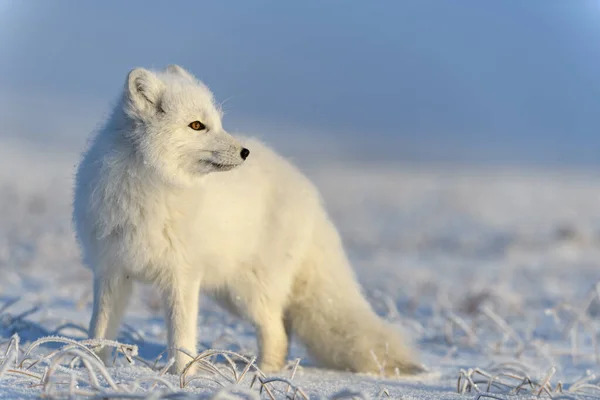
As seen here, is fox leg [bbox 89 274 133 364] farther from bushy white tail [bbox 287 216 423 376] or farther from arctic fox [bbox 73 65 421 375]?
bushy white tail [bbox 287 216 423 376]

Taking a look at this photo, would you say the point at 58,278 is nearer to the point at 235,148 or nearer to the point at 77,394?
the point at 235,148

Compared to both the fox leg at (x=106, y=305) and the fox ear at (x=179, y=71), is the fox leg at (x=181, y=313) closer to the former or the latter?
the fox leg at (x=106, y=305)

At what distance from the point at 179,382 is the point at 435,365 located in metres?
2.14

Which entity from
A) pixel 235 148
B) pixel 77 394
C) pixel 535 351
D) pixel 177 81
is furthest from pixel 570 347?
pixel 77 394

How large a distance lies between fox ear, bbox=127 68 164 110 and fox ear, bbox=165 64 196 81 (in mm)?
514

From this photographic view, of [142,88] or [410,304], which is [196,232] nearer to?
[142,88]

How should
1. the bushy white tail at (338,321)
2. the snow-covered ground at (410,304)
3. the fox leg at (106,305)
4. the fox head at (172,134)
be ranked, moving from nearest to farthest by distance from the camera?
the snow-covered ground at (410,304) < the fox head at (172,134) < the fox leg at (106,305) < the bushy white tail at (338,321)

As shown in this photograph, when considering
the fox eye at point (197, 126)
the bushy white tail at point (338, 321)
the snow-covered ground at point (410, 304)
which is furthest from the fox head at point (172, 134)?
the bushy white tail at point (338, 321)

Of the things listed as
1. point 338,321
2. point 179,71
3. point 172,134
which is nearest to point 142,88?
point 172,134

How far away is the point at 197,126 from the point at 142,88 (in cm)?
33

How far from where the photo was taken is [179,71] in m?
4.31

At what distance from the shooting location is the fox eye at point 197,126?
12.4ft

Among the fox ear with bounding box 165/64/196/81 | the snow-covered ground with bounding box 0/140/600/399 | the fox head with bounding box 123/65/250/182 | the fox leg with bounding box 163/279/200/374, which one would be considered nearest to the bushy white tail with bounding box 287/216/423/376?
the snow-covered ground with bounding box 0/140/600/399

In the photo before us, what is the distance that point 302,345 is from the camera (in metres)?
4.53
